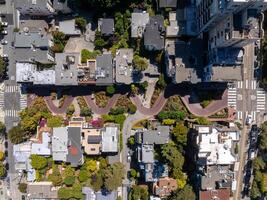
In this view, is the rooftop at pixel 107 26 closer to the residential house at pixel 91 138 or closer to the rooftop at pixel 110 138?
the rooftop at pixel 110 138

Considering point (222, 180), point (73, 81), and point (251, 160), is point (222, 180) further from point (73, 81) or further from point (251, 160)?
point (73, 81)

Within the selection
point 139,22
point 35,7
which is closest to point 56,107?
point 35,7

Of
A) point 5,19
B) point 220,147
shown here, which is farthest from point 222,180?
point 5,19

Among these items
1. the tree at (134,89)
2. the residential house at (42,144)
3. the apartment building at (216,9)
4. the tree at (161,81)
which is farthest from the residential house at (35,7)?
the apartment building at (216,9)

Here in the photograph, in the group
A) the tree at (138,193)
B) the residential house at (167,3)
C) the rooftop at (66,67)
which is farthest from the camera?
the tree at (138,193)

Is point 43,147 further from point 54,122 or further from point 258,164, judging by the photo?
point 258,164

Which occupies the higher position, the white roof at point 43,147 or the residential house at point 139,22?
the residential house at point 139,22

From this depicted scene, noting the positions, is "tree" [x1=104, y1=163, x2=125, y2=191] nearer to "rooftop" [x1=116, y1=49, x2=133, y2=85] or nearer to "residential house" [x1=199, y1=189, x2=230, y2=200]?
"residential house" [x1=199, y1=189, x2=230, y2=200]
